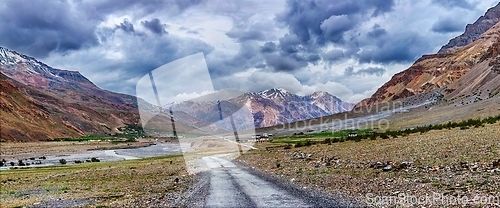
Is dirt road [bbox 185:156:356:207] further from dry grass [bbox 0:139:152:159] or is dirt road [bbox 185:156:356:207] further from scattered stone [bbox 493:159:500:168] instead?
dry grass [bbox 0:139:152:159]

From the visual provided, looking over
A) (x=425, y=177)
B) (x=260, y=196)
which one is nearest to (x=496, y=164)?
(x=425, y=177)

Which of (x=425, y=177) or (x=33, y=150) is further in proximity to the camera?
(x=33, y=150)

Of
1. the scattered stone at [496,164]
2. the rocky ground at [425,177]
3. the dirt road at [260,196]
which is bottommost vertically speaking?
the dirt road at [260,196]

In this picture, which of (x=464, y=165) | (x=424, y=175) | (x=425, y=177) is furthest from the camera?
(x=464, y=165)

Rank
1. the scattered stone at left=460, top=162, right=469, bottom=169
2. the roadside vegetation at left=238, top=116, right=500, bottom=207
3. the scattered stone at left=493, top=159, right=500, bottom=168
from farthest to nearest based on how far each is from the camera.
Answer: the scattered stone at left=460, top=162, right=469, bottom=169 < the scattered stone at left=493, top=159, right=500, bottom=168 < the roadside vegetation at left=238, top=116, right=500, bottom=207

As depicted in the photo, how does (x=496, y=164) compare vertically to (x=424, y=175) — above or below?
above

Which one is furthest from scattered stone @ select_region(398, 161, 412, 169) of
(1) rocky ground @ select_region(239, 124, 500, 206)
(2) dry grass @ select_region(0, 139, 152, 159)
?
(2) dry grass @ select_region(0, 139, 152, 159)

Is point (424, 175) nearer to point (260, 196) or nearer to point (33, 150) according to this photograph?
point (260, 196)

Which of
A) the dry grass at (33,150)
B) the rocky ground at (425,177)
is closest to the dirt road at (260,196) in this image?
the rocky ground at (425,177)

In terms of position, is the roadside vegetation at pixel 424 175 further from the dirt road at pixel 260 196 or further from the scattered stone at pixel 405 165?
the dirt road at pixel 260 196

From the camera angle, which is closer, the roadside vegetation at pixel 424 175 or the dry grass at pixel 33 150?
the roadside vegetation at pixel 424 175

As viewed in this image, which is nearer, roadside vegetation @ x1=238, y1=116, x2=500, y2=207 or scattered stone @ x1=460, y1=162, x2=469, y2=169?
roadside vegetation @ x1=238, y1=116, x2=500, y2=207

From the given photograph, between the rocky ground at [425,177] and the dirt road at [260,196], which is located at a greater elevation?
the rocky ground at [425,177]

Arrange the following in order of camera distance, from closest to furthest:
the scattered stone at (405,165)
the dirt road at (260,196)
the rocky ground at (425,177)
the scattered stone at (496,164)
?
the rocky ground at (425,177), the dirt road at (260,196), the scattered stone at (496,164), the scattered stone at (405,165)
